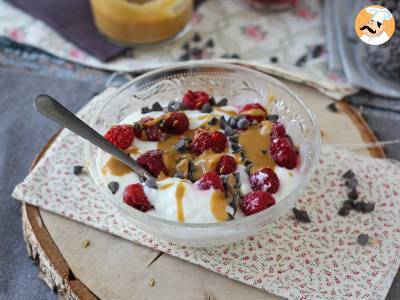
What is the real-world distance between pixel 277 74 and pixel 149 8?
Answer: 2.31 feet

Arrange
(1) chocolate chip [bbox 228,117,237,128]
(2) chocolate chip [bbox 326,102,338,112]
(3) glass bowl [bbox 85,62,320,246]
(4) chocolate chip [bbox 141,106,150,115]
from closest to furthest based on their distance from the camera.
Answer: (3) glass bowl [bbox 85,62,320,246] → (1) chocolate chip [bbox 228,117,237,128] → (4) chocolate chip [bbox 141,106,150,115] → (2) chocolate chip [bbox 326,102,338,112]

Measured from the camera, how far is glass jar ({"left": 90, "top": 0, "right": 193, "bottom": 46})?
2814mm

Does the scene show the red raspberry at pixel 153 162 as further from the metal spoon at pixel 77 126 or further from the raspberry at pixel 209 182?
the raspberry at pixel 209 182

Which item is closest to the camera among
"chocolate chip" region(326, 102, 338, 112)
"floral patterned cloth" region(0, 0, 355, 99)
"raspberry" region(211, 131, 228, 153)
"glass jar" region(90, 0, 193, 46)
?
"raspberry" region(211, 131, 228, 153)

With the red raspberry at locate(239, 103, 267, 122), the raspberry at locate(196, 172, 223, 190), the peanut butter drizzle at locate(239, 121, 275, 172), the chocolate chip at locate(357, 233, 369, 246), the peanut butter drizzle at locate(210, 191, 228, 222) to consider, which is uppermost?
the red raspberry at locate(239, 103, 267, 122)

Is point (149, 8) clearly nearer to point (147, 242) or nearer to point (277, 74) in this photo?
point (277, 74)

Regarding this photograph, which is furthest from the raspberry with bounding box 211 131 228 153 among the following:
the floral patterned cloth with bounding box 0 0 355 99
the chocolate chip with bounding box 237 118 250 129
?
the floral patterned cloth with bounding box 0 0 355 99

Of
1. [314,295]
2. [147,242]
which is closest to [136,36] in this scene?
[147,242]

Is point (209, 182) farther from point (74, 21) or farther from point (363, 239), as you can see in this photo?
point (74, 21)

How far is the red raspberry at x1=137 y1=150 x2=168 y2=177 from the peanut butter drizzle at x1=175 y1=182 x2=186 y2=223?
0.11m

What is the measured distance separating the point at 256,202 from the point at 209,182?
0.16 metres

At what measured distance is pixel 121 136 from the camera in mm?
1998

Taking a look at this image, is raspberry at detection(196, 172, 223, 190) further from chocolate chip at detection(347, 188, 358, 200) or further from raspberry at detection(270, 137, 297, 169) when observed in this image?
chocolate chip at detection(347, 188, 358, 200)

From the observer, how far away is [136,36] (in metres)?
2.94
